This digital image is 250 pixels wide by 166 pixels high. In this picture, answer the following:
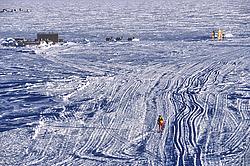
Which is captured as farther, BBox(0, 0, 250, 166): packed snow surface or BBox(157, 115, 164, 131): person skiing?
BBox(157, 115, 164, 131): person skiing

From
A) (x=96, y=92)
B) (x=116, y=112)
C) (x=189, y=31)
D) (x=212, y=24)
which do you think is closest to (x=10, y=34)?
(x=189, y=31)

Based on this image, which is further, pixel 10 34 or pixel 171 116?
pixel 10 34

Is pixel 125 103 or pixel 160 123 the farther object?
pixel 125 103

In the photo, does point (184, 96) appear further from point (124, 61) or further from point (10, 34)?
point (10, 34)

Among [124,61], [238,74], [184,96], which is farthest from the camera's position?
[124,61]

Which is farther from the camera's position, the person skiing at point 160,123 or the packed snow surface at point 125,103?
the person skiing at point 160,123

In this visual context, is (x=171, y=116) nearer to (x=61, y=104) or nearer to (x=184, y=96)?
(x=184, y=96)

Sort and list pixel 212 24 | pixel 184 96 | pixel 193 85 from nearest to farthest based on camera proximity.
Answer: pixel 184 96 → pixel 193 85 → pixel 212 24
